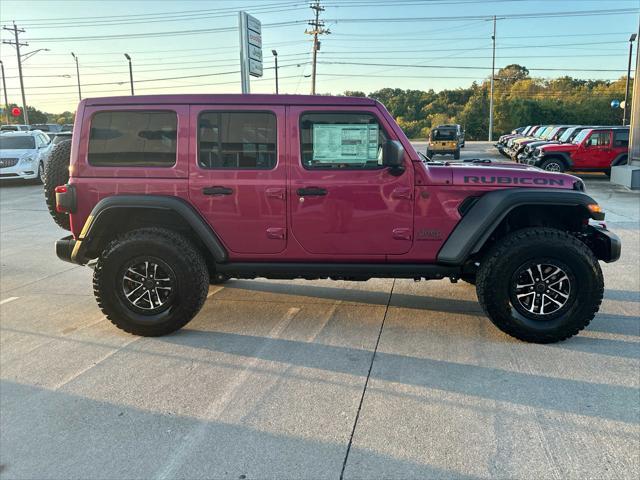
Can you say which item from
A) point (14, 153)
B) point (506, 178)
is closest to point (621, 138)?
point (506, 178)

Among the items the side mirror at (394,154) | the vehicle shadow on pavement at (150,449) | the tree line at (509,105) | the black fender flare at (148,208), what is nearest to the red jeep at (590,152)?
the side mirror at (394,154)

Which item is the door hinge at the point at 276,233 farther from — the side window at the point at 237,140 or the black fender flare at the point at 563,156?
the black fender flare at the point at 563,156

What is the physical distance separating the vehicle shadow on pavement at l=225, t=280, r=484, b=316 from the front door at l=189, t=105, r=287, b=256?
144 centimetres

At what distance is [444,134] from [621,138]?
10.8 meters

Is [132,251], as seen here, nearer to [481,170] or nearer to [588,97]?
[481,170]

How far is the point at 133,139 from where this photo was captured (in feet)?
14.2

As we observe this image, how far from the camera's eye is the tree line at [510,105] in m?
57.6

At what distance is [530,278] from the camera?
4.15 metres

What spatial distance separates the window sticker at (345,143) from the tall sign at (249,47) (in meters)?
7.26

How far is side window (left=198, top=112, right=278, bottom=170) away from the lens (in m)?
4.25

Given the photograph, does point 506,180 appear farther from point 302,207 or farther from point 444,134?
point 444,134

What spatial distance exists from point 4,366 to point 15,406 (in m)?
0.73

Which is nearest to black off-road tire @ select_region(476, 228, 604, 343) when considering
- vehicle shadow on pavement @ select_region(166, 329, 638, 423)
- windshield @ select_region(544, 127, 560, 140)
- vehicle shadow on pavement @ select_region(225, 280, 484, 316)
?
vehicle shadow on pavement @ select_region(166, 329, 638, 423)

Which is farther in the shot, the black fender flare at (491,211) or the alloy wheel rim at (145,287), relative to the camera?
the alloy wheel rim at (145,287)
